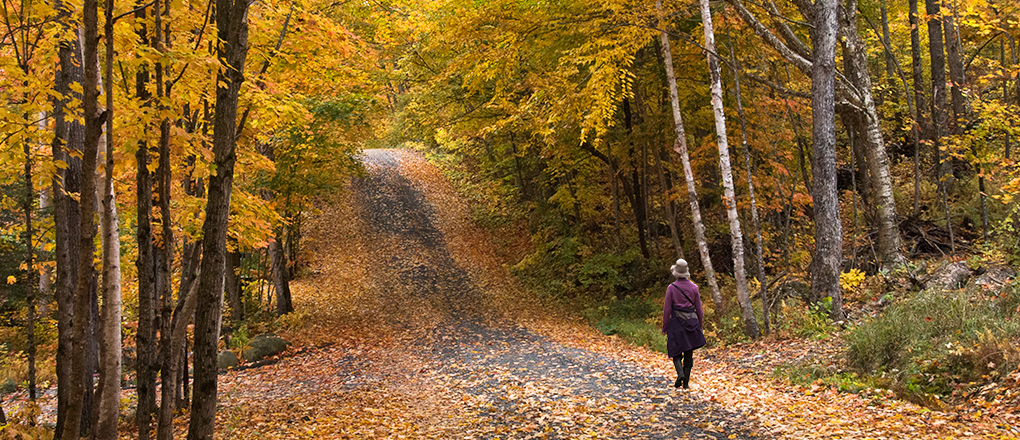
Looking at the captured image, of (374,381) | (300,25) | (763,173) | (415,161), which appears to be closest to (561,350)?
(374,381)

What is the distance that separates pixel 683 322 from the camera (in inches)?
275

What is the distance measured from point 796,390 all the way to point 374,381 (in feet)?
21.3

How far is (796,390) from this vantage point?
6.79 meters

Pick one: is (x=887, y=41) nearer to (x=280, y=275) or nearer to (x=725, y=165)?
(x=725, y=165)

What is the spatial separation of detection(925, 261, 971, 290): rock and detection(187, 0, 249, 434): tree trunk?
901cm

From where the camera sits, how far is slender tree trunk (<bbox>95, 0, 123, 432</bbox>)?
456 centimetres

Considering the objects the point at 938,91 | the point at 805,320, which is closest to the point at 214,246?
the point at 805,320

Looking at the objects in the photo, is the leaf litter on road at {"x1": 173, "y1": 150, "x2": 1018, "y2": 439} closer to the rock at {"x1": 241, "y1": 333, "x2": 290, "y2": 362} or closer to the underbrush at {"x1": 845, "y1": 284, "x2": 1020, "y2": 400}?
the rock at {"x1": 241, "y1": 333, "x2": 290, "y2": 362}

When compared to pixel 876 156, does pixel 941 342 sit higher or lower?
lower

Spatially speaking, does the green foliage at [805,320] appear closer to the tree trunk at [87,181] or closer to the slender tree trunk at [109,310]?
the slender tree trunk at [109,310]

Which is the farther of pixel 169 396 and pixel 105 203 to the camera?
pixel 169 396

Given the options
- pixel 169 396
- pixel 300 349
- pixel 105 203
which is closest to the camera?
pixel 105 203

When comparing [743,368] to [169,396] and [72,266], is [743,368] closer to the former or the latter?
[169,396]

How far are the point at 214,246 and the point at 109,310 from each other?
1047 mm
